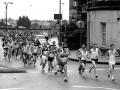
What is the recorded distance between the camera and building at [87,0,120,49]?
30.8m

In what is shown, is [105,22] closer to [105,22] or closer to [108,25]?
[105,22]

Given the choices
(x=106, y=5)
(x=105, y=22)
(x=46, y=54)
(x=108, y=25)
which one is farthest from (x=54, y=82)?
(x=106, y=5)

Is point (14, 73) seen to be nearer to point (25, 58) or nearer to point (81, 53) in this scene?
point (81, 53)

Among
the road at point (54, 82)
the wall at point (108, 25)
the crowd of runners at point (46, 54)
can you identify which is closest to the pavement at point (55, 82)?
the road at point (54, 82)

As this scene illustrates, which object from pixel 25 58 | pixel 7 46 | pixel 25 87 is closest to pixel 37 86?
pixel 25 87

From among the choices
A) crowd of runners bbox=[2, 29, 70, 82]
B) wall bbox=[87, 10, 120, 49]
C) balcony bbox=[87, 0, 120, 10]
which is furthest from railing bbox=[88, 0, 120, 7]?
crowd of runners bbox=[2, 29, 70, 82]

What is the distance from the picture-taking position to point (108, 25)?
31172 mm

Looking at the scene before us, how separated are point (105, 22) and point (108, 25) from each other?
0.49 metres

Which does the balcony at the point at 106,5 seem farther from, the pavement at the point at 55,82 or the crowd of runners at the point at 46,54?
the pavement at the point at 55,82

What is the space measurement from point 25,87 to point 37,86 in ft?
1.80

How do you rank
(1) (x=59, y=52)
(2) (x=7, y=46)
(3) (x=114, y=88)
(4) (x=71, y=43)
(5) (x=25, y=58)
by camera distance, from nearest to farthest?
(3) (x=114, y=88)
(1) (x=59, y=52)
(5) (x=25, y=58)
(2) (x=7, y=46)
(4) (x=71, y=43)

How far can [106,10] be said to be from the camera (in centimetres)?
3131

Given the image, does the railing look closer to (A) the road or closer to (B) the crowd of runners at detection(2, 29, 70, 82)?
(B) the crowd of runners at detection(2, 29, 70, 82)

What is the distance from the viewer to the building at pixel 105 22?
101 feet
